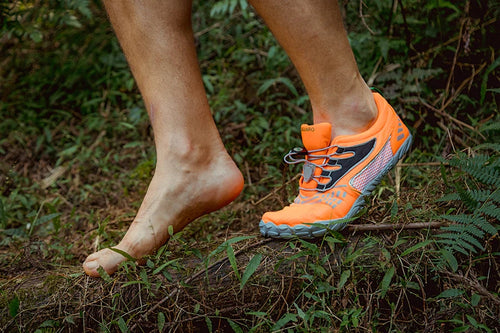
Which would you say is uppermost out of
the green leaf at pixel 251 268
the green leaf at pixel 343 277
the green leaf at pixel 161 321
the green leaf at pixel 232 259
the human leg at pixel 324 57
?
the human leg at pixel 324 57

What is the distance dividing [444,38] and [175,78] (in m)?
1.71

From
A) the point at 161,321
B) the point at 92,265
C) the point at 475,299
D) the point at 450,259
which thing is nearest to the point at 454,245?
the point at 450,259

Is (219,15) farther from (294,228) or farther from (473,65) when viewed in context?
(294,228)

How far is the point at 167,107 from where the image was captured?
150 centimetres

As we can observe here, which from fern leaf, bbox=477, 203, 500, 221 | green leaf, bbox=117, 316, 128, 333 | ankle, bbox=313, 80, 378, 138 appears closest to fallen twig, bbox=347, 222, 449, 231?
fern leaf, bbox=477, 203, 500, 221

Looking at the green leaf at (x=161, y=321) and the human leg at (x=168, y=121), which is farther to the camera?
the human leg at (x=168, y=121)

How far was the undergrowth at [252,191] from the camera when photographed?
4.42 ft

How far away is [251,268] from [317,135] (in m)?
0.49

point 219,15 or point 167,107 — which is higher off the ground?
point 167,107

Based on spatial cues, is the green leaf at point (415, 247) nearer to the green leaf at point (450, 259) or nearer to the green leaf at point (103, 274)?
the green leaf at point (450, 259)

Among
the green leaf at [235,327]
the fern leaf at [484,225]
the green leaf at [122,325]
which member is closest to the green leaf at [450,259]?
the fern leaf at [484,225]

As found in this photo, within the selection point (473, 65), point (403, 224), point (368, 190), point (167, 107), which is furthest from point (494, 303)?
point (473, 65)

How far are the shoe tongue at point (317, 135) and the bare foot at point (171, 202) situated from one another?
0.97 ft

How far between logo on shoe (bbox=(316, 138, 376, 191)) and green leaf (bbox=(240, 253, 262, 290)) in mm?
333
